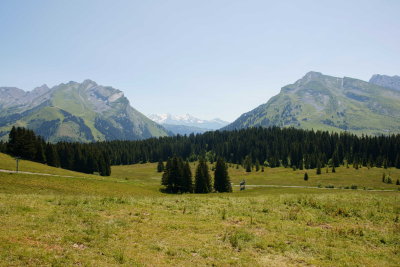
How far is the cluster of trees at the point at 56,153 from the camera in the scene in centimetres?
8644

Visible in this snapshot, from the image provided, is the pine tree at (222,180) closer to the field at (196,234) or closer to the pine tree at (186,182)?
the pine tree at (186,182)

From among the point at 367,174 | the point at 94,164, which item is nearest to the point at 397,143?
the point at 367,174

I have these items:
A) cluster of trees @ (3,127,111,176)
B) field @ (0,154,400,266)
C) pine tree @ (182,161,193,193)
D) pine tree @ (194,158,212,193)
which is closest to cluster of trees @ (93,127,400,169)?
cluster of trees @ (3,127,111,176)

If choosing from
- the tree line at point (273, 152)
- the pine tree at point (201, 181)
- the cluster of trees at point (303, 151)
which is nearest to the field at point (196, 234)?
the pine tree at point (201, 181)

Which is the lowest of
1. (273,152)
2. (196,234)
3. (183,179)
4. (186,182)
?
(186,182)

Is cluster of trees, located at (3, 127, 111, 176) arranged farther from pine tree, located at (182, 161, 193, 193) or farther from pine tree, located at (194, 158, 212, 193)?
pine tree, located at (194, 158, 212, 193)

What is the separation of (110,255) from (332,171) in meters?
131

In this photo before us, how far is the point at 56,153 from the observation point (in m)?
104

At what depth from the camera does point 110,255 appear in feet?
40.9

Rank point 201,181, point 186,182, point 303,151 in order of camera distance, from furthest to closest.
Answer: point 303,151 → point 201,181 → point 186,182

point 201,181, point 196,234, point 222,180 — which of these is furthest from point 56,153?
point 196,234

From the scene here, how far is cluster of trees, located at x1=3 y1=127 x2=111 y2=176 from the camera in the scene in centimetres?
8644

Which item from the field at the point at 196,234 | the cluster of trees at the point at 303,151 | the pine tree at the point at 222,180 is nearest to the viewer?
the field at the point at 196,234

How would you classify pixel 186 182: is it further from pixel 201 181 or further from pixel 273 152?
pixel 273 152
